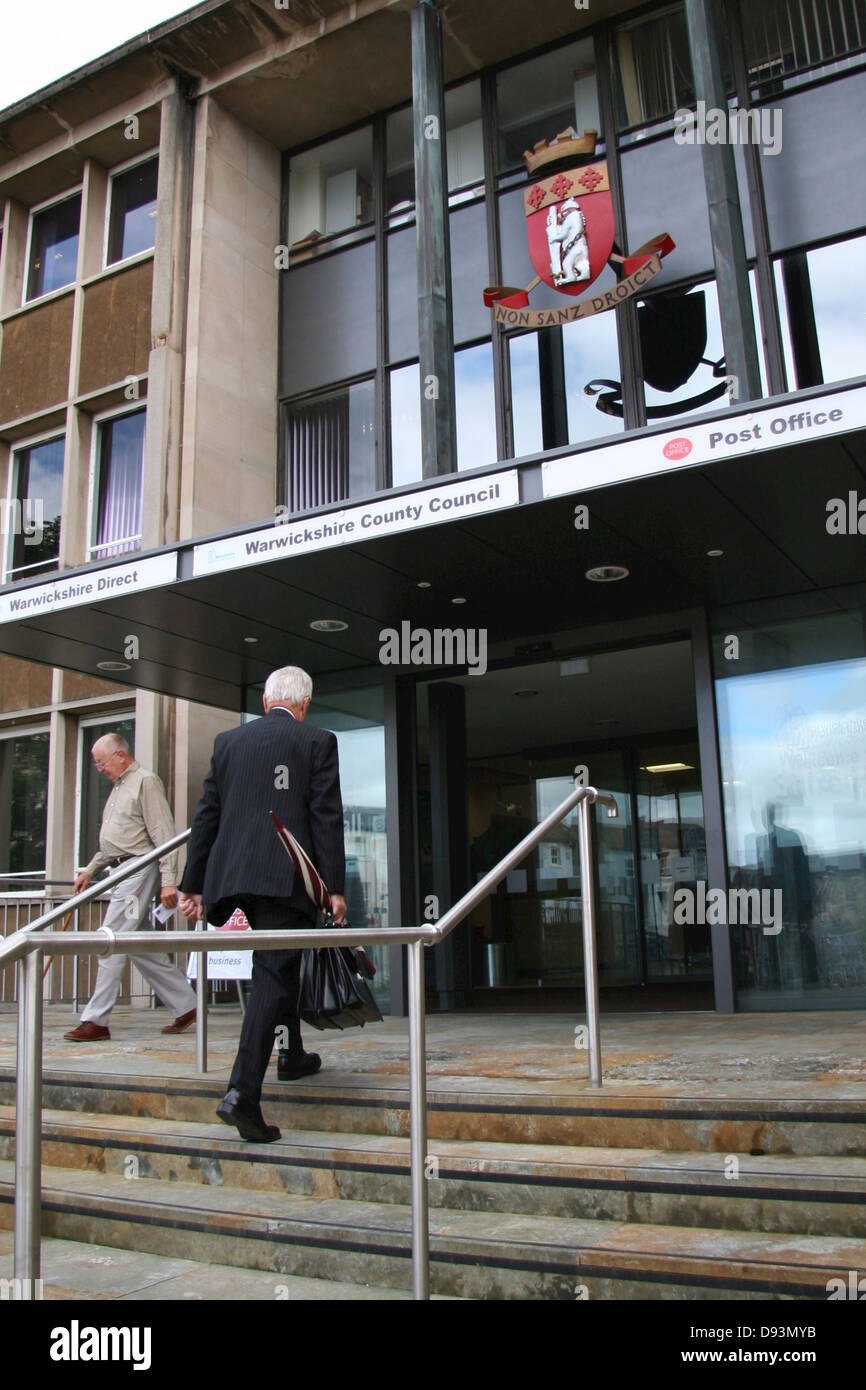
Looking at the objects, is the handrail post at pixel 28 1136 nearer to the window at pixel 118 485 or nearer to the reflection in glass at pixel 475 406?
the reflection in glass at pixel 475 406

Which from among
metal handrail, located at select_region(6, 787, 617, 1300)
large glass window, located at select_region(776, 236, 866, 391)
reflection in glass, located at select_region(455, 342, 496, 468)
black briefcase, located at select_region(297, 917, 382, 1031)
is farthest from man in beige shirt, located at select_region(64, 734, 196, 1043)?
large glass window, located at select_region(776, 236, 866, 391)

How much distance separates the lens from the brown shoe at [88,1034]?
23.2 ft

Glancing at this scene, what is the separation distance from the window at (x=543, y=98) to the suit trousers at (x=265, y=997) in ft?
28.3

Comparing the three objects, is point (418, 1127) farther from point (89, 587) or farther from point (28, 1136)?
point (89, 587)

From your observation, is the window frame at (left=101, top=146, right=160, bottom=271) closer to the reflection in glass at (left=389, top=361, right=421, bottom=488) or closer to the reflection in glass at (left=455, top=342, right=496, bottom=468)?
the reflection in glass at (left=389, top=361, right=421, bottom=488)

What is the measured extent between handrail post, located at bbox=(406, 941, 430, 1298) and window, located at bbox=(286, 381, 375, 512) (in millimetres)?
8140

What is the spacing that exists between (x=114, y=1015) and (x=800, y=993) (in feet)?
17.3

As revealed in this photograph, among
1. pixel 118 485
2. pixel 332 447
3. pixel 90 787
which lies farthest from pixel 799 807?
pixel 118 485

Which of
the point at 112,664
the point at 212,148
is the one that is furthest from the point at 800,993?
the point at 212,148

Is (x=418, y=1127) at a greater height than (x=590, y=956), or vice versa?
(x=590, y=956)

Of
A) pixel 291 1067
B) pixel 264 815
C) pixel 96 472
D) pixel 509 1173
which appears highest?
pixel 96 472

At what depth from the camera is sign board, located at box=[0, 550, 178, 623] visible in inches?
302

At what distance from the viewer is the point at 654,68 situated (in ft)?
34.1

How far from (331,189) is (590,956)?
A: 9.95 m
